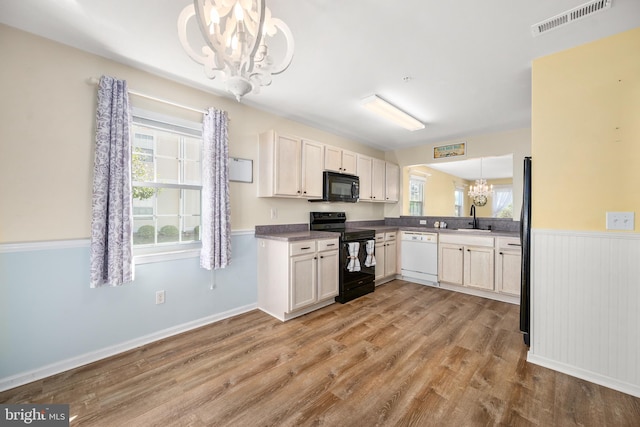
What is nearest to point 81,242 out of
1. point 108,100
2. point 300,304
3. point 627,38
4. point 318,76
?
point 108,100

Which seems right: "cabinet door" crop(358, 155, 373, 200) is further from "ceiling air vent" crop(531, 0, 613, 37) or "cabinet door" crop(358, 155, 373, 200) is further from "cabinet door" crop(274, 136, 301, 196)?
"ceiling air vent" crop(531, 0, 613, 37)

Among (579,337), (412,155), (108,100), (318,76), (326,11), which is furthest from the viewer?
(412,155)

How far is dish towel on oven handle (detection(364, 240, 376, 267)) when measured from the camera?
3.84m

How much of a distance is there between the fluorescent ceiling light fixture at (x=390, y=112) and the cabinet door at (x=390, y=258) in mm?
1937

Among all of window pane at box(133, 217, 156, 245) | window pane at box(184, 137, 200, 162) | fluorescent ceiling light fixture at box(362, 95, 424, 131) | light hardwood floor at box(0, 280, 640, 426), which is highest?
fluorescent ceiling light fixture at box(362, 95, 424, 131)

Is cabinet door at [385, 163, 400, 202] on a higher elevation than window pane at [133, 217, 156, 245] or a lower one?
higher

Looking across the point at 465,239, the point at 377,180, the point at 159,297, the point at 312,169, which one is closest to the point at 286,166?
the point at 312,169

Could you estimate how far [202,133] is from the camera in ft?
9.29

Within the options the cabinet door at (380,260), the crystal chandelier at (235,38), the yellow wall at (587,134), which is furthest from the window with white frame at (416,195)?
the crystal chandelier at (235,38)

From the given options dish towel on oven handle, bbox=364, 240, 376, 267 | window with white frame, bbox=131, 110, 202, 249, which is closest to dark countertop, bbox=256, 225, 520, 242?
dish towel on oven handle, bbox=364, 240, 376, 267

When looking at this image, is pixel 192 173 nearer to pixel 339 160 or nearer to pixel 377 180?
pixel 339 160

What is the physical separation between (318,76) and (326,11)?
33.5 inches

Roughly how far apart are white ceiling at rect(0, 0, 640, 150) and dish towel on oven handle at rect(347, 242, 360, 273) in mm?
1870

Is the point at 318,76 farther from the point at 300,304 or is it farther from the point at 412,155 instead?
the point at 412,155
